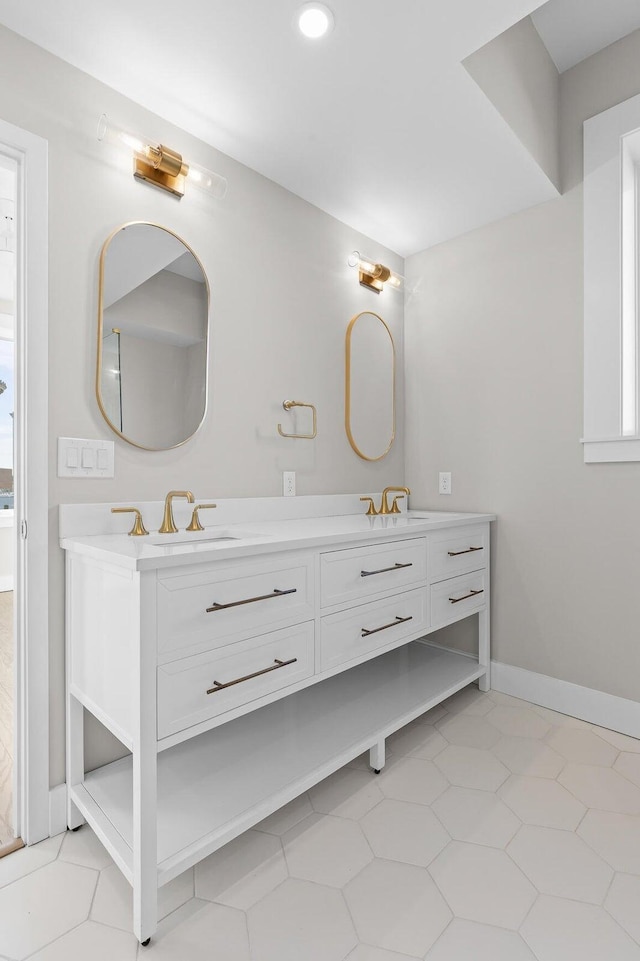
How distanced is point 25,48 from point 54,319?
2.40 feet

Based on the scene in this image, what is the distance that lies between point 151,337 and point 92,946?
159 cm

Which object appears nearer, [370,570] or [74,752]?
[74,752]

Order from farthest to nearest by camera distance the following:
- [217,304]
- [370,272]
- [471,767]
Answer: [370,272] → [217,304] → [471,767]

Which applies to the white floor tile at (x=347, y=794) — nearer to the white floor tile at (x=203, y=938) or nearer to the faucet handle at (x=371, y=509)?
the white floor tile at (x=203, y=938)

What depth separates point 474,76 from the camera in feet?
5.28

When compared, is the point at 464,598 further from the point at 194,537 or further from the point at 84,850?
the point at 84,850

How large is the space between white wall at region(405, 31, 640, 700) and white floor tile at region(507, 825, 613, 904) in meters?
0.81

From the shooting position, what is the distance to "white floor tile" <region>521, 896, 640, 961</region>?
106 cm

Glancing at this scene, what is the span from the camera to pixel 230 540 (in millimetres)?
1535

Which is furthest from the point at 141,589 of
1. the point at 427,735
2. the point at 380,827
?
the point at 427,735

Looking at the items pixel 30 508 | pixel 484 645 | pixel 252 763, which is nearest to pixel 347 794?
pixel 252 763

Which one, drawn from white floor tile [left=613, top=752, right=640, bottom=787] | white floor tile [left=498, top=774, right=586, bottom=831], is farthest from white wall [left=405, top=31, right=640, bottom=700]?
white floor tile [left=498, top=774, right=586, bottom=831]

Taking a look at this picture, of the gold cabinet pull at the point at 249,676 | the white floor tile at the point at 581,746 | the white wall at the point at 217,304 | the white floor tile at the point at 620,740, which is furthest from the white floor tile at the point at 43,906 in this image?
the white floor tile at the point at 620,740

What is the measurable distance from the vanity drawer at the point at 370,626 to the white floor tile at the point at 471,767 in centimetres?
44
